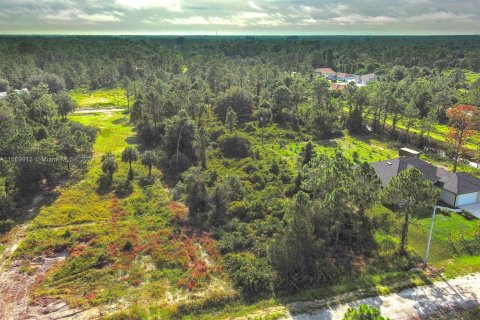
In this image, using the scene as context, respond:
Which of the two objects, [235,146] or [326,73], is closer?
[235,146]

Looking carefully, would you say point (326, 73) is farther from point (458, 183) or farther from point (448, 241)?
point (448, 241)

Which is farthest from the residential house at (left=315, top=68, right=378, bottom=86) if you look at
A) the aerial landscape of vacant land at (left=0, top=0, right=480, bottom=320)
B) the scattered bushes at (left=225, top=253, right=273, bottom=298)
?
the scattered bushes at (left=225, top=253, right=273, bottom=298)

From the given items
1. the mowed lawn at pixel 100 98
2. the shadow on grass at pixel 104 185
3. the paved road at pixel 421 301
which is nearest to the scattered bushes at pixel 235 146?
the shadow on grass at pixel 104 185

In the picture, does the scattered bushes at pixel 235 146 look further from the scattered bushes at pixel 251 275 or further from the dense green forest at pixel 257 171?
the scattered bushes at pixel 251 275

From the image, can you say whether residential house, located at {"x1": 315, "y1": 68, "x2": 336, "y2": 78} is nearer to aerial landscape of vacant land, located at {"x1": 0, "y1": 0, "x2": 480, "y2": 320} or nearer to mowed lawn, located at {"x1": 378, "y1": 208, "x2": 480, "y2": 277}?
aerial landscape of vacant land, located at {"x1": 0, "y1": 0, "x2": 480, "y2": 320}

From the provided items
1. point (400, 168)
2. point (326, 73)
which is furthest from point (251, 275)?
point (326, 73)

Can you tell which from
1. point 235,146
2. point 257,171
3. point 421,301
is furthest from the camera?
point 235,146

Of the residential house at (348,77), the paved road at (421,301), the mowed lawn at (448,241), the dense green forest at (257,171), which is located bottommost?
the paved road at (421,301)
